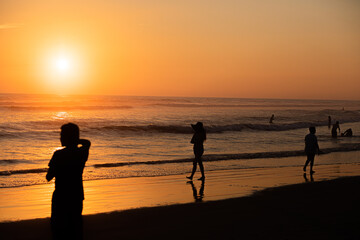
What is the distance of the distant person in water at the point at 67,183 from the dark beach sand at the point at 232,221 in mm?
2099

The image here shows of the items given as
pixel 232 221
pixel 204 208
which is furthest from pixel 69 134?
pixel 204 208

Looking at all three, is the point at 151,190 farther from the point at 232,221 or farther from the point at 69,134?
the point at 69,134

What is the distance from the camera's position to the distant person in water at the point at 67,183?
483 centimetres

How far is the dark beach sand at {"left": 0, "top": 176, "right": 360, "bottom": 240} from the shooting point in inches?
273

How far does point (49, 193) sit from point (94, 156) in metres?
8.79

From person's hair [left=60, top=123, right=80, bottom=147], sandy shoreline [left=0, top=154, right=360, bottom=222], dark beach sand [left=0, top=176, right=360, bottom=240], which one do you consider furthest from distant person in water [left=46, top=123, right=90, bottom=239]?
sandy shoreline [left=0, top=154, right=360, bottom=222]

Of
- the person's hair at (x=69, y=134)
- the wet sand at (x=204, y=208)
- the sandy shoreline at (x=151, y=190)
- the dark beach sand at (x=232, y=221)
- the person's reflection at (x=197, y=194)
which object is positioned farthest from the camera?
the person's reflection at (x=197, y=194)

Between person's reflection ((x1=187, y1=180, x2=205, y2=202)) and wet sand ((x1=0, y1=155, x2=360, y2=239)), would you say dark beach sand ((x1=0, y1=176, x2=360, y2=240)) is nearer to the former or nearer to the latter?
wet sand ((x1=0, y1=155, x2=360, y2=239))

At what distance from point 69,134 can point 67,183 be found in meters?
0.55

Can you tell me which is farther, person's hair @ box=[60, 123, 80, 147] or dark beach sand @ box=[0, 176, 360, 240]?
dark beach sand @ box=[0, 176, 360, 240]

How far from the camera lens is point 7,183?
1274 centimetres

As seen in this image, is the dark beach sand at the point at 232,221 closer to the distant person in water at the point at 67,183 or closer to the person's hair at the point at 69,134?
the distant person in water at the point at 67,183

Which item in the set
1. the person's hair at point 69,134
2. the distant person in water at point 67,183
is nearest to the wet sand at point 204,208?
the distant person in water at point 67,183

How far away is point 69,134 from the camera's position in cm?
483
